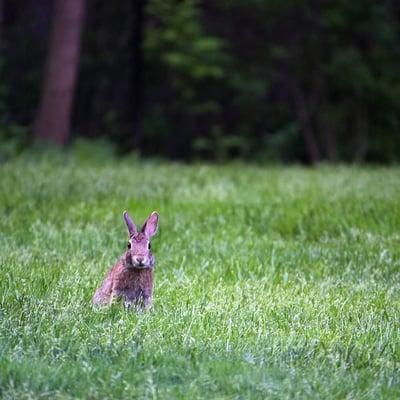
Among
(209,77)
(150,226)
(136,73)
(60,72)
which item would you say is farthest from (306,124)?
(150,226)

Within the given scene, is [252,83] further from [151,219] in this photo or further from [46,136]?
[151,219]

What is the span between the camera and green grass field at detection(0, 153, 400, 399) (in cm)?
469

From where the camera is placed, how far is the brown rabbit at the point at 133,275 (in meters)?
5.84

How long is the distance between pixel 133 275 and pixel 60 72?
15.1 meters

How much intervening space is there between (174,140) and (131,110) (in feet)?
6.14

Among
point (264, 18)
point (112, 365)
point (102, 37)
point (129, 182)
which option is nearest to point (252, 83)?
point (264, 18)

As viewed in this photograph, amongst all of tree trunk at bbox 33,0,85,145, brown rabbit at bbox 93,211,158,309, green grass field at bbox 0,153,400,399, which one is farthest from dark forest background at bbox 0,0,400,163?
brown rabbit at bbox 93,211,158,309

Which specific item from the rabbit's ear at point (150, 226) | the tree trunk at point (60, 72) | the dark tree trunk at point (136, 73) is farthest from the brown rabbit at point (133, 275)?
the dark tree trunk at point (136, 73)

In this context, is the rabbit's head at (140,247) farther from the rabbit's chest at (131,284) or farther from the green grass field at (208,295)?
the green grass field at (208,295)

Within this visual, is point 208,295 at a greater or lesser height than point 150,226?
lesser

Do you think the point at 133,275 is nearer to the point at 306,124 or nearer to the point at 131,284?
the point at 131,284

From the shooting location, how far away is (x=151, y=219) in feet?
19.5

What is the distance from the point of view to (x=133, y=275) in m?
5.98

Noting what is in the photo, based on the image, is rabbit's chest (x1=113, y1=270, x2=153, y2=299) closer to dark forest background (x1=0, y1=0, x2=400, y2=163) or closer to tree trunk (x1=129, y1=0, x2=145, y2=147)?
dark forest background (x1=0, y1=0, x2=400, y2=163)
